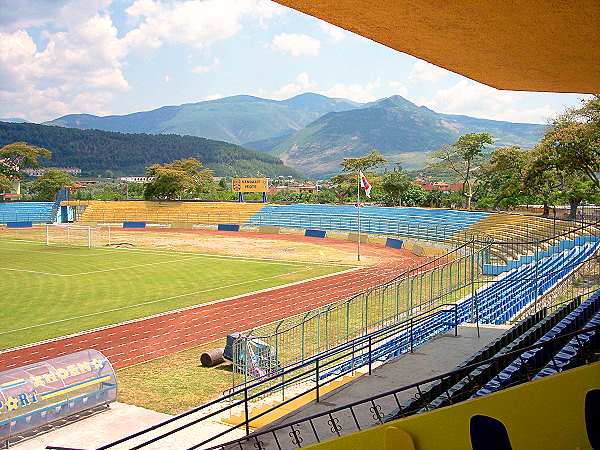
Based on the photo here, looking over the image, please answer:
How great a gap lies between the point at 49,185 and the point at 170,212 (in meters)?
38.2

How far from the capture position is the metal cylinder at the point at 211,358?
19875 mm

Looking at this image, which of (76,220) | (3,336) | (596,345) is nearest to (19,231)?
(76,220)

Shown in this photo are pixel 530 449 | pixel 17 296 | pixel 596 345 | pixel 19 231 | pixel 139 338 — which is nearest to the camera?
pixel 530 449

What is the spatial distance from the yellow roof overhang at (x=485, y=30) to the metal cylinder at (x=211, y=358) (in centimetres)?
1262

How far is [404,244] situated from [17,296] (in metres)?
29.8

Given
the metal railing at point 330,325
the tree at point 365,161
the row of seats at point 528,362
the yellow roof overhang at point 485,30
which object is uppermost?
the tree at point 365,161

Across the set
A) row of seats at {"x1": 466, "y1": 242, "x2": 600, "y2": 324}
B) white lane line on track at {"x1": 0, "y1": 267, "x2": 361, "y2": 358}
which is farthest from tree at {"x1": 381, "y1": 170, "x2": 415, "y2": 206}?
row of seats at {"x1": 466, "y1": 242, "x2": 600, "y2": 324}

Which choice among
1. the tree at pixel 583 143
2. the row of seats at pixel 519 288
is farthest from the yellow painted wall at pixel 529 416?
the tree at pixel 583 143

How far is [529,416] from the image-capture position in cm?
684

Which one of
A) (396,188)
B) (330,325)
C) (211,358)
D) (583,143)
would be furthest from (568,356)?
(396,188)

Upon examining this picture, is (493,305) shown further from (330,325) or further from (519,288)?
(330,325)

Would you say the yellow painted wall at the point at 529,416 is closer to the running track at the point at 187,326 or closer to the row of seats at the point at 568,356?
the row of seats at the point at 568,356

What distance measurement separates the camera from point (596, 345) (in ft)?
28.7

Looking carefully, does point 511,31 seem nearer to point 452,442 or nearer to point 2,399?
point 452,442
